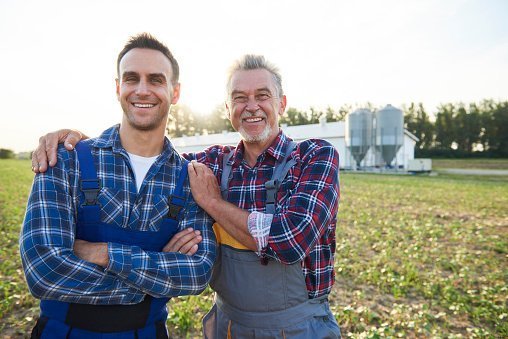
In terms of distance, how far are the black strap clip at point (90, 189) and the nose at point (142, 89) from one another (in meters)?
0.63

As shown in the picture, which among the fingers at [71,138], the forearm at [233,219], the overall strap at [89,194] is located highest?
the fingers at [71,138]

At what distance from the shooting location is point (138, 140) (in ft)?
7.72

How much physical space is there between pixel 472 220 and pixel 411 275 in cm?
602

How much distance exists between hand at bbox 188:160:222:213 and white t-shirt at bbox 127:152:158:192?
27cm

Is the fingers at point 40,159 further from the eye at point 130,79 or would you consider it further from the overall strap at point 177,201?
the overall strap at point 177,201

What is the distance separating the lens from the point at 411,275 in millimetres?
5637

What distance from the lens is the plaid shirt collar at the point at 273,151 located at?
2.41 m

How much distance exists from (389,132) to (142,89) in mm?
34226

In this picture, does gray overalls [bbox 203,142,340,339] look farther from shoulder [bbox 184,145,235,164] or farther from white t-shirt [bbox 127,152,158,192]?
white t-shirt [bbox 127,152,158,192]

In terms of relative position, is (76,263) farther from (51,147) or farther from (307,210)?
(307,210)

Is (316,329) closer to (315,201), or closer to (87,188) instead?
(315,201)

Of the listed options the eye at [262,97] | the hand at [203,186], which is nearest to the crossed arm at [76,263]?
the hand at [203,186]

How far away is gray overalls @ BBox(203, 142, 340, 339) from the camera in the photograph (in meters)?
2.15

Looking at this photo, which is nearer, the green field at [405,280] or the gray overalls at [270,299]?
the gray overalls at [270,299]
